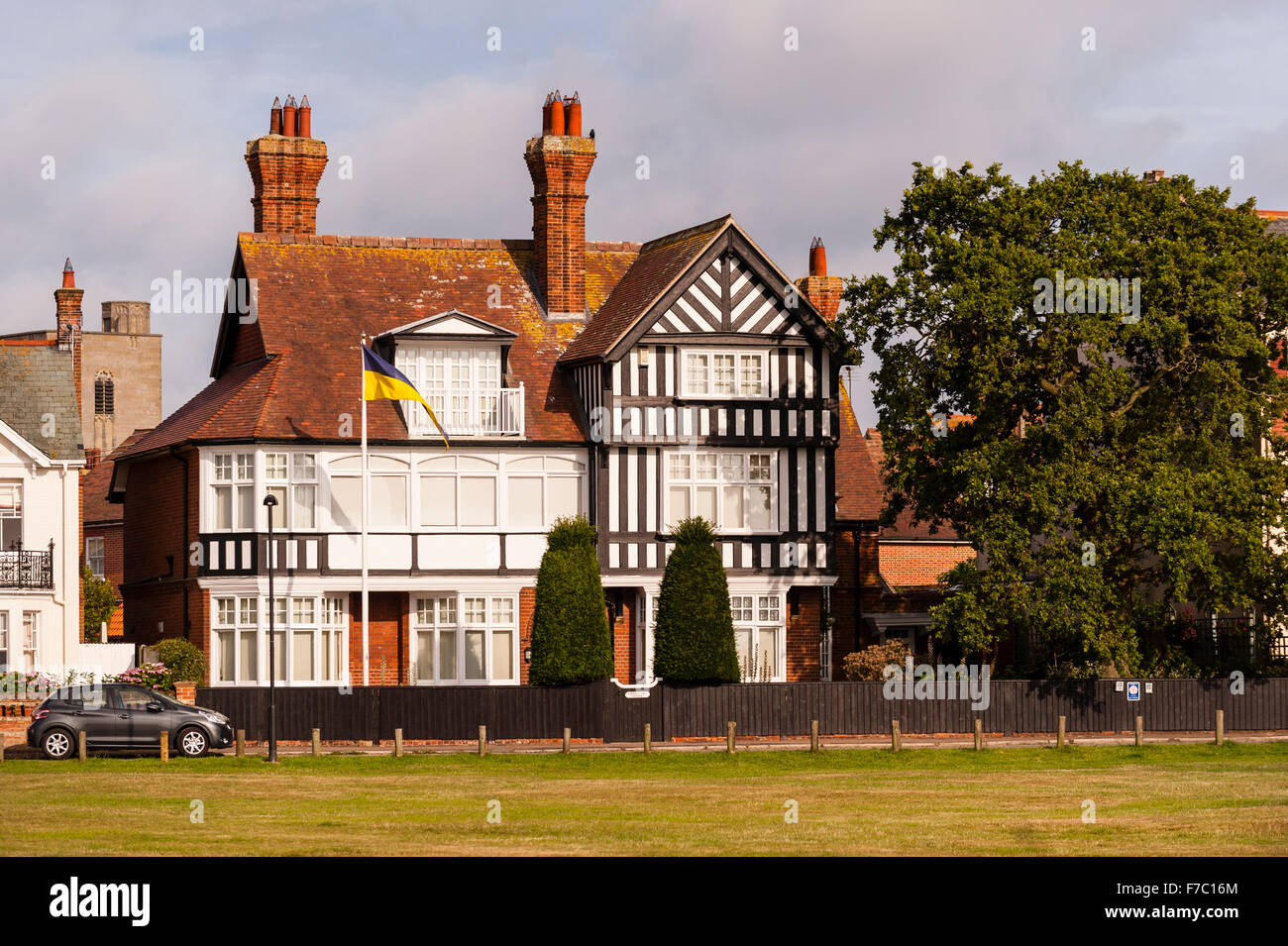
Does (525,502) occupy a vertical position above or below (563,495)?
below

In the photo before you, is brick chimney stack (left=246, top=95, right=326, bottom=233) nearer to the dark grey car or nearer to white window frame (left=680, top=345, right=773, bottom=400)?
white window frame (left=680, top=345, right=773, bottom=400)

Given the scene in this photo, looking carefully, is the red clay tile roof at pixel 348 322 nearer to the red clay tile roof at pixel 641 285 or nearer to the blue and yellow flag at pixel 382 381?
the red clay tile roof at pixel 641 285

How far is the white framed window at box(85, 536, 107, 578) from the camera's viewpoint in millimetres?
76875

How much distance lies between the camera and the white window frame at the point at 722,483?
148ft

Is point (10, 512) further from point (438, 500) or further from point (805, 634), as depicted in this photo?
point (805, 634)

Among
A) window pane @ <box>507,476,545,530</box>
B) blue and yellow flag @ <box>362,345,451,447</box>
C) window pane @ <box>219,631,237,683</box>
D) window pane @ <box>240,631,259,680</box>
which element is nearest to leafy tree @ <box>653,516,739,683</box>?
window pane @ <box>507,476,545,530</box>

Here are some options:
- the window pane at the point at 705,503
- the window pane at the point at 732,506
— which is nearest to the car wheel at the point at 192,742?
the window pane at the point at 705,503

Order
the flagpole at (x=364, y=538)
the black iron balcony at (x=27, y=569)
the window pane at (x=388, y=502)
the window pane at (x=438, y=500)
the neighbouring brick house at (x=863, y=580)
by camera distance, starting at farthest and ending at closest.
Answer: the neighbouring brick house at (x=863, y=580), the black iron balcony at (x=27, y=569), the window pane at (x=438, y=500), the window pane at (x=388, y=502), the flagpole at (x=364, y=538)

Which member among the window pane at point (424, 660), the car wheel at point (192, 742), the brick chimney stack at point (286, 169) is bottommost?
the car wheel at point (192, 742)

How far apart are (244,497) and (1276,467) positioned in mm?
22740

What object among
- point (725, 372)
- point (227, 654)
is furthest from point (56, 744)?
point (725, 372)

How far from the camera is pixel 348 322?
46281mm

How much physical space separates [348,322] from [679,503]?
29.8 feet

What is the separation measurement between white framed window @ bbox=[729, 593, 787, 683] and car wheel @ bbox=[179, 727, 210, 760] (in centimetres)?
1431
